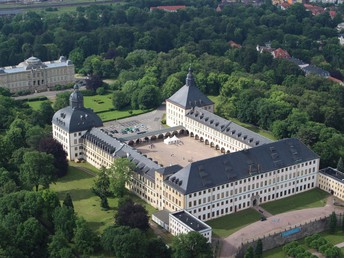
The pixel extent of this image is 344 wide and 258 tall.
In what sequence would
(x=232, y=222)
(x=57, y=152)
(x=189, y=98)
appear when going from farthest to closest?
(x=189, y=98) → (x=57, y=152) → (x=232, y=222)

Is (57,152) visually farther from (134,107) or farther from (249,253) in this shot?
(249,253)

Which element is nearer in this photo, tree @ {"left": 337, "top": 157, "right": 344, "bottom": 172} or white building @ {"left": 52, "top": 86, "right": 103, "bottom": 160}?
tree @ {"left": 337, "top": 157, "right": 344, "bottom": 172}

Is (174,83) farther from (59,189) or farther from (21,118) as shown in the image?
(59,189)

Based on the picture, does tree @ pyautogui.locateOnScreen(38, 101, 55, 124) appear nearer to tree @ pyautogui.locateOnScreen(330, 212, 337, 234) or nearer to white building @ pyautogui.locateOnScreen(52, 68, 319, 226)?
white building @ pyautogui.locateOnScreen(52, 68, 319, 226)

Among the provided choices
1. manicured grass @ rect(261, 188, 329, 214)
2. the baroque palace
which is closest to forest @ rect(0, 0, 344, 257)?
the baroque palace

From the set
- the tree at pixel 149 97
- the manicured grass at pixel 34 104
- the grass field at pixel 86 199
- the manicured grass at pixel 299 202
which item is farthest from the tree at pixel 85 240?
the manicured grass at pixel 34 104

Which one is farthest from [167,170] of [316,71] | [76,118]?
[316,71]
